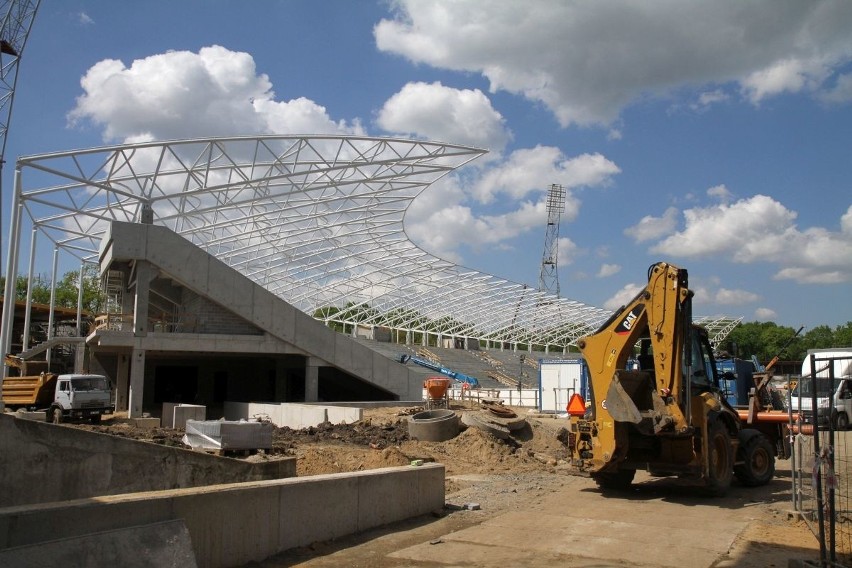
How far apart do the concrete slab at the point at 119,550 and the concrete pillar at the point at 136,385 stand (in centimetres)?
2354

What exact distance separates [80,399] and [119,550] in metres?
22.9

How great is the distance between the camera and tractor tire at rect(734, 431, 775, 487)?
43.6 feet

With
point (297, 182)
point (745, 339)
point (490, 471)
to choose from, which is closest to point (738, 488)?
point (490, 471)

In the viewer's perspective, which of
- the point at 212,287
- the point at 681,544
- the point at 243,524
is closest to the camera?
the point at 243,524

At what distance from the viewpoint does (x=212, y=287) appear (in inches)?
1182

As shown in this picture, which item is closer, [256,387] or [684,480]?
[684,480]

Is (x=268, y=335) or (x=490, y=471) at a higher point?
(x=268, y=335)

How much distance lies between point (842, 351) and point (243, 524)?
2005 centimetres

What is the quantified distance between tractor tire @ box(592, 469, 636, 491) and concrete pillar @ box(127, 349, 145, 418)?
69.0ft

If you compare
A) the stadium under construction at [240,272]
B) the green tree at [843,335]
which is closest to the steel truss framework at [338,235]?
the stadium under construction at [240,272]

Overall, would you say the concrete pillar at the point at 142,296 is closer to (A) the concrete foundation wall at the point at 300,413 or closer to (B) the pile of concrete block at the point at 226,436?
(A) the concrete foundation wall at the point at 300,413

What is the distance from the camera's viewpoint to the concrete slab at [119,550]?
212 inches

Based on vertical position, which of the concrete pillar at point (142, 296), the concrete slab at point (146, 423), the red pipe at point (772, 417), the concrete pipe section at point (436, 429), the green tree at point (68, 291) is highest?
the green tree at point (68, 291)

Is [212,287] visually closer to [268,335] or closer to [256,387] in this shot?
[268,335]
